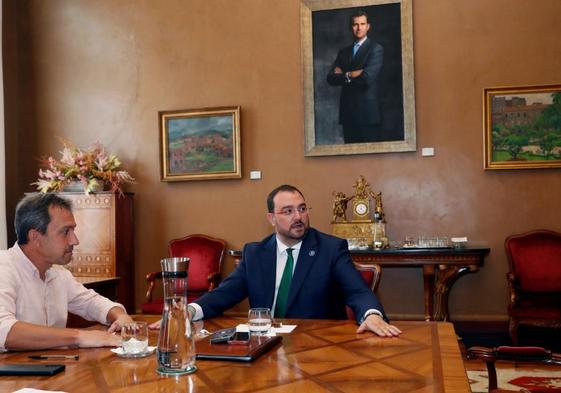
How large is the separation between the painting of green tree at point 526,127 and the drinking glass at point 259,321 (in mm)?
4267

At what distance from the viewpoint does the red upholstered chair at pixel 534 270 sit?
5.25 metres

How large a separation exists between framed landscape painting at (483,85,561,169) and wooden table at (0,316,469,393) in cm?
402

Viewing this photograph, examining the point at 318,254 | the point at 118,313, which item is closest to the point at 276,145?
the point at 318,254

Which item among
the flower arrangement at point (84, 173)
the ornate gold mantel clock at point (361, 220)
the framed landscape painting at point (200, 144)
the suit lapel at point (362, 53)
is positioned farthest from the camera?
→ the framed landscape painting at point (200, 144)

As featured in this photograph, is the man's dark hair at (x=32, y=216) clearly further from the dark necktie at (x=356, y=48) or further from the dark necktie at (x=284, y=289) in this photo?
the dark necktie at (x=356, y=48)

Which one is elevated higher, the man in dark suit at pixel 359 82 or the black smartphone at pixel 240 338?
the man in dark suit at pixel 359 82

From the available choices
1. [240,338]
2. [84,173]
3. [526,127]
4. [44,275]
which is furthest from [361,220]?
[240,338]

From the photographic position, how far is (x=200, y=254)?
630cm

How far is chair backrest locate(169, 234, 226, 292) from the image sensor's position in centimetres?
616

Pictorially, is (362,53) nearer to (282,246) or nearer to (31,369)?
(282,246)

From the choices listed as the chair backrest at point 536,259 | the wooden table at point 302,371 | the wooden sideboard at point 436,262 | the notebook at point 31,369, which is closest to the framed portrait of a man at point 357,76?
the wooden sideboard at point 436,262

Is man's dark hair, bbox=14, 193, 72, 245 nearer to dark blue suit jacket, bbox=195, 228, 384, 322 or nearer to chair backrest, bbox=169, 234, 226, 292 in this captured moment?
dark blue suit jacket, bbox=195, 228, 384, 322

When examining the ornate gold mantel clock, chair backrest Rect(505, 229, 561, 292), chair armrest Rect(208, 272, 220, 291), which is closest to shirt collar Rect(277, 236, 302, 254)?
the ornate gold mantel clock

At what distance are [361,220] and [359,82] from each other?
4.84 feet
